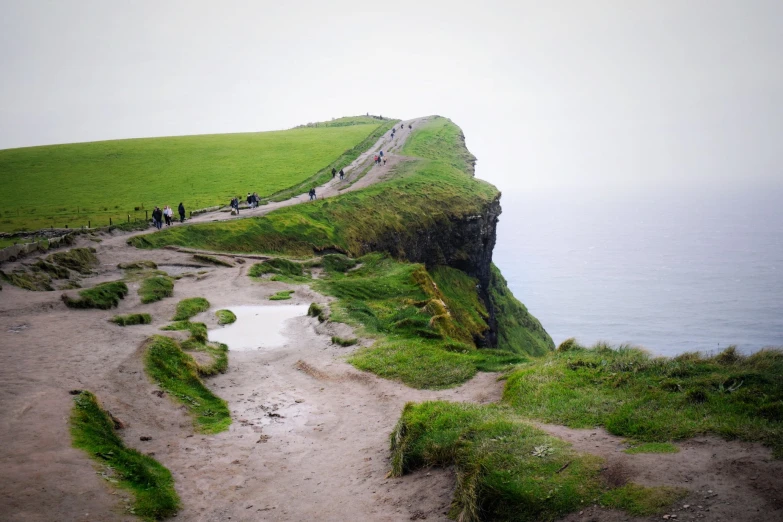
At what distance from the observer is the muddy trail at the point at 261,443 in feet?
30.5

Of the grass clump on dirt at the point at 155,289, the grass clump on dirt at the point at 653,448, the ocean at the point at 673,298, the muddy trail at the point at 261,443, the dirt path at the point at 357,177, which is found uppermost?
the dirt path at the point at 357,177

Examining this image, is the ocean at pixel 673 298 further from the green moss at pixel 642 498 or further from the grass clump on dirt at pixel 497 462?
the green moss at pixel 642 498

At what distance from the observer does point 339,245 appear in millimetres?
49000

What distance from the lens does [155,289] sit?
30.4m

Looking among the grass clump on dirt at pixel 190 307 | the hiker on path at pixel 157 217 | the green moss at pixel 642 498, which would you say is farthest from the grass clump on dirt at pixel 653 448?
the hiker on path at pixel 157 217

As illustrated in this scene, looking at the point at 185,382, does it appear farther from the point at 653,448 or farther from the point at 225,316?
the point at 653,448

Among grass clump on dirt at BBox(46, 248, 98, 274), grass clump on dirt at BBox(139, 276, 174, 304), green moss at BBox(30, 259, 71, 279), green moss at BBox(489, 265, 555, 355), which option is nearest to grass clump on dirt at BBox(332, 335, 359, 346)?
grass clump on dirt at BBox(139, 276, 174, 304)

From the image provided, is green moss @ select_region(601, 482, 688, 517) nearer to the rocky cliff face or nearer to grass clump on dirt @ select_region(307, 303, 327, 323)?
grass clump on dirt @ select_region(307, 303, 327, 323)

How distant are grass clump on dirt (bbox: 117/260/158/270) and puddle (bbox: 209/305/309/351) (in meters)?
10.4

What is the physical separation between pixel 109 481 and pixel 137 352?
867cm

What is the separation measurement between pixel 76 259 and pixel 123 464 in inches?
1085

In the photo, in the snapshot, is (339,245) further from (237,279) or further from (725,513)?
(725,513)

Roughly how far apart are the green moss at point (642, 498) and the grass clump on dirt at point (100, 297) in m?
24.3

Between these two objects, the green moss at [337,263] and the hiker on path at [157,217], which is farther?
Result: the hiker on path at [157,217]
